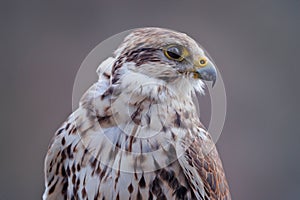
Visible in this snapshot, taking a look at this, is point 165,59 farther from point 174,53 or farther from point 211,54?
point 211,54

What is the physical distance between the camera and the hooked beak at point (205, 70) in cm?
83

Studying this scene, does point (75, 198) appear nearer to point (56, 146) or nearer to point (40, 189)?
point (56, 146)

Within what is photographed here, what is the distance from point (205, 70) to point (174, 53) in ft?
0.22

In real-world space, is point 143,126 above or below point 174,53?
below

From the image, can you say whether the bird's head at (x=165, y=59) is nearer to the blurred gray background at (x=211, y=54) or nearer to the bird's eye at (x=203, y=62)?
the bird's eye at (x=203, y=62)

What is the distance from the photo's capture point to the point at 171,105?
841 mm

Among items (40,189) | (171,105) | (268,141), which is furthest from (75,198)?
(268,141)

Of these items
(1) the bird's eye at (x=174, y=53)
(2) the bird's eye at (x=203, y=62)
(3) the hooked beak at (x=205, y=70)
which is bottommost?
(3) the hooked beak at (x=205, y=70)

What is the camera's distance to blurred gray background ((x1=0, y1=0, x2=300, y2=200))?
164cm

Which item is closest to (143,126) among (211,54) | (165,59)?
(165,59)

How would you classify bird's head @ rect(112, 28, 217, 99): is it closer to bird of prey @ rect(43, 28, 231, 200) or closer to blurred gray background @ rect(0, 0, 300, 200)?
bird of prey @ rect(43, 28, 231, 200)

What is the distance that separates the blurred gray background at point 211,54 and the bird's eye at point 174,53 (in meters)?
0.84

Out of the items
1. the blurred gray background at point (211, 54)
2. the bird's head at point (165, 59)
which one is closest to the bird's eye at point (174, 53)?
the bird's head at point (165, 59)

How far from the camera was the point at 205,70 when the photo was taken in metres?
0.83
